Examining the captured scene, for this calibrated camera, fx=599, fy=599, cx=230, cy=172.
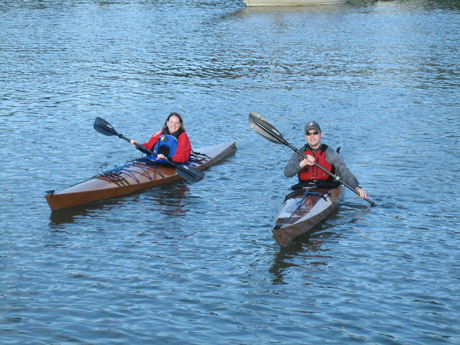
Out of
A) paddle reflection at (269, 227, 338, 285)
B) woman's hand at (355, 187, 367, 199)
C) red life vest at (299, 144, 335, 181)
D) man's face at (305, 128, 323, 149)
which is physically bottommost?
paddle reflection at (269, 227, 338, 285)

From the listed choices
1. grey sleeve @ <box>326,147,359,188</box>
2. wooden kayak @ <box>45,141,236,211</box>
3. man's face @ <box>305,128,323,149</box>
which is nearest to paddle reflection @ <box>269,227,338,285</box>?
grey sleeve @ <box>326,147,359,188</box>

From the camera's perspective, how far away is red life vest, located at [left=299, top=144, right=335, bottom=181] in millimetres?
10125

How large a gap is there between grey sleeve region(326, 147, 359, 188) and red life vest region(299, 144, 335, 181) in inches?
3.3

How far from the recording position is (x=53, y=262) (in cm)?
833

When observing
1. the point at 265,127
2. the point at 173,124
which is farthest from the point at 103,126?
the point at 265,127

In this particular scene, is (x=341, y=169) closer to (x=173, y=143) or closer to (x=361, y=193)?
(x=361, y=193)

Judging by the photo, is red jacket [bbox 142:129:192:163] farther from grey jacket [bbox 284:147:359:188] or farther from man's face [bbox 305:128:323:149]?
man's face [bbox 305:128:323:149]

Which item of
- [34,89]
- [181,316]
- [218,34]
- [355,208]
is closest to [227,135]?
[355,208]

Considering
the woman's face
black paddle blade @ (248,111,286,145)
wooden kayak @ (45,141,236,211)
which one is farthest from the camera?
the woman's face

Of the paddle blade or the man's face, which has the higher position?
the man's face

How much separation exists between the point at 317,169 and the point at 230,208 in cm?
168

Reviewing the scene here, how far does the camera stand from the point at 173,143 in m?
11.8

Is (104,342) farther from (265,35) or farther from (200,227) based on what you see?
(265,35)

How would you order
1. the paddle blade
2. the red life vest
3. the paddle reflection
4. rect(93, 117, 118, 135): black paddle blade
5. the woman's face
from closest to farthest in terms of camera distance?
the paddle reflection < the red life vest < the paddle blade < the woman's face < rect(93, 117, 118, 135): black paddle blade
